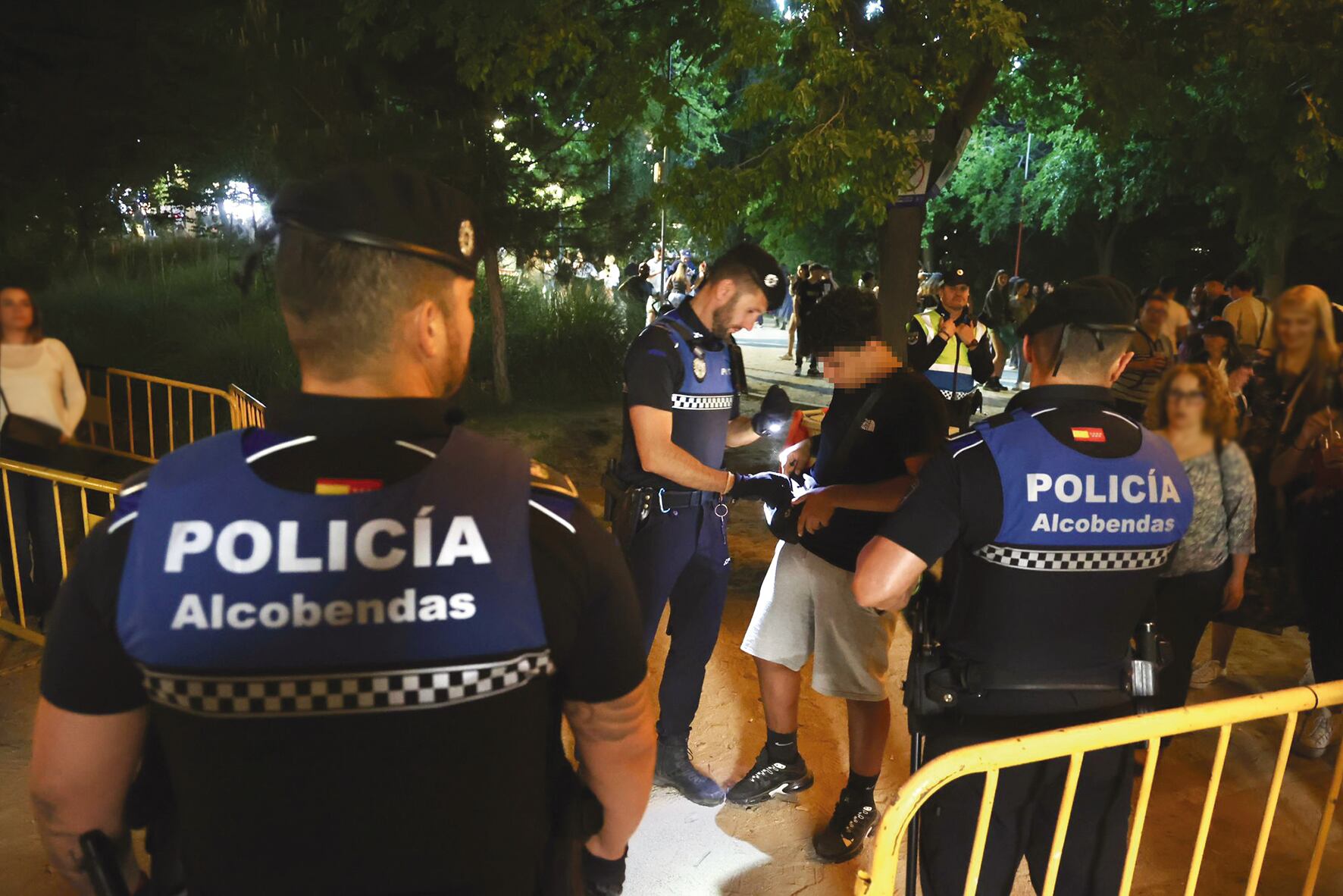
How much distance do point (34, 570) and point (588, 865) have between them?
469cm

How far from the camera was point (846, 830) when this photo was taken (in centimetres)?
331

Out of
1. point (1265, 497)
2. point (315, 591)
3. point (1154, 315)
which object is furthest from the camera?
point (1154, 315)

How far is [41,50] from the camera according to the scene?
383 inches

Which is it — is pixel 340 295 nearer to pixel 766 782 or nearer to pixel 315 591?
pixel 315 591

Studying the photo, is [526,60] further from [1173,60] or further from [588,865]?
[588,865]

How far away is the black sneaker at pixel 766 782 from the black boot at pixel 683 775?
8 cm

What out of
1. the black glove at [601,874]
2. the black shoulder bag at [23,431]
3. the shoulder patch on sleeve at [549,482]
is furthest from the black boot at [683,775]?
the black shoulder bag at [23,431]

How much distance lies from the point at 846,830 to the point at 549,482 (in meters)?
2.51

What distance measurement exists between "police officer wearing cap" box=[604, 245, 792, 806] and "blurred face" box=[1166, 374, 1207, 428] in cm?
154

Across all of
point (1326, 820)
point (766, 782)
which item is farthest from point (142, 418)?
point (1326, 820)

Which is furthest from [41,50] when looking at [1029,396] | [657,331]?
[1029,396]

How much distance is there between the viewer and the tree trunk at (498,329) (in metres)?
10.5

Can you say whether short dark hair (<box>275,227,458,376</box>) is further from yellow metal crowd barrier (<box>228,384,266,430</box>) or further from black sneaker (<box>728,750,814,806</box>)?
yellow metal crowd barrier (<box>228,384,266,430</box>)

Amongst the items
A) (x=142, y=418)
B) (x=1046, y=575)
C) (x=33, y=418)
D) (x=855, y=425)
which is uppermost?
(x=855, y=425)
